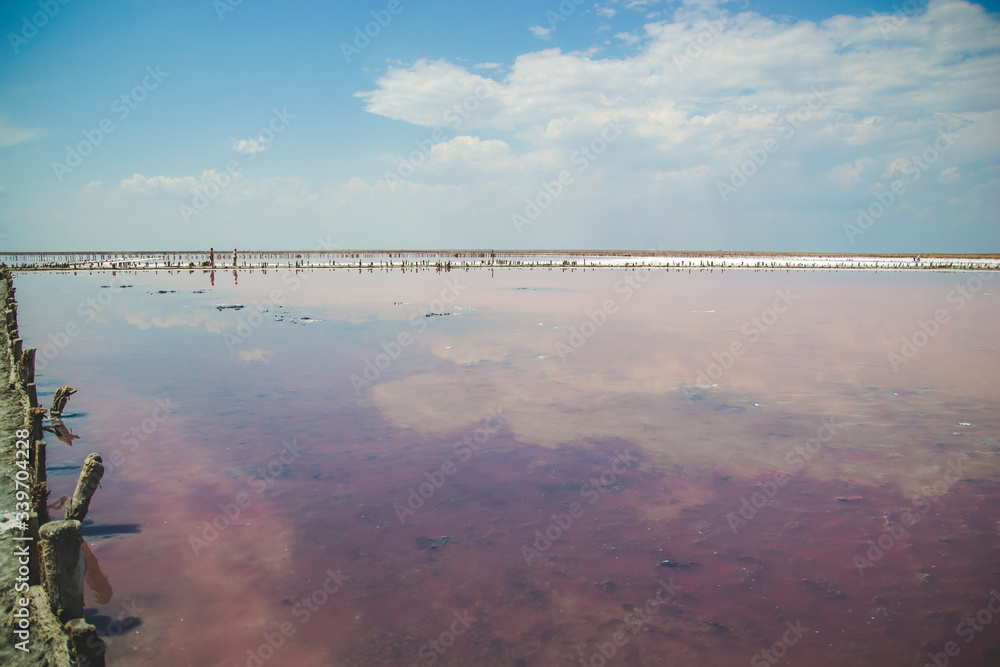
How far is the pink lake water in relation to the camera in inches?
229

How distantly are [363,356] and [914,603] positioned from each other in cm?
1553

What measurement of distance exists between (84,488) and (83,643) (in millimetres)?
3163

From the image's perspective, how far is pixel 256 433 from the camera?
11516mm

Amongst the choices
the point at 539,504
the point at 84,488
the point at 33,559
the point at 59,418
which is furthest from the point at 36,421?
the point at 539,504

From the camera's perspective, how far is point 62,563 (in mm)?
5043

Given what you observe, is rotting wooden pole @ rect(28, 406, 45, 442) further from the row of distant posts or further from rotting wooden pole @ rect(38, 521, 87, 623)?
rotting wooden pole @ rect(38, 521, 87, 623)

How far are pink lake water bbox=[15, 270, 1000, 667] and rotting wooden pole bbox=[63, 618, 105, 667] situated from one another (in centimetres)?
81

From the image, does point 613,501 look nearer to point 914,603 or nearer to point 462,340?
point 914,603

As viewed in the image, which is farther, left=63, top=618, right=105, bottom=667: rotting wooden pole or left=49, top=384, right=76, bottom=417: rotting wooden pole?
left=49, top=384, right=76, bottom=417: rotting wooden pole

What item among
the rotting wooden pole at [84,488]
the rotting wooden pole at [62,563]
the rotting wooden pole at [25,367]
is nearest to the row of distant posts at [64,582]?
the rotting wooden pole at [62,563]

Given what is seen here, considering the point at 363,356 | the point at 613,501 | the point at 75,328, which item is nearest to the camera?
the point at 613,501

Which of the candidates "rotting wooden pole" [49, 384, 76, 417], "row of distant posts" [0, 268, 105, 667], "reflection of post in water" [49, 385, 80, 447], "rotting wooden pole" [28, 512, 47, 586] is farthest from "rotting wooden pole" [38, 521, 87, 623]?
"rotting wooden pole" [49, 384, 76, 417]

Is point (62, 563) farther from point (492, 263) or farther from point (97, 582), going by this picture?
point (492, 263)

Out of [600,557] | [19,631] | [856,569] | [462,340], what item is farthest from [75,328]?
[856,569]
